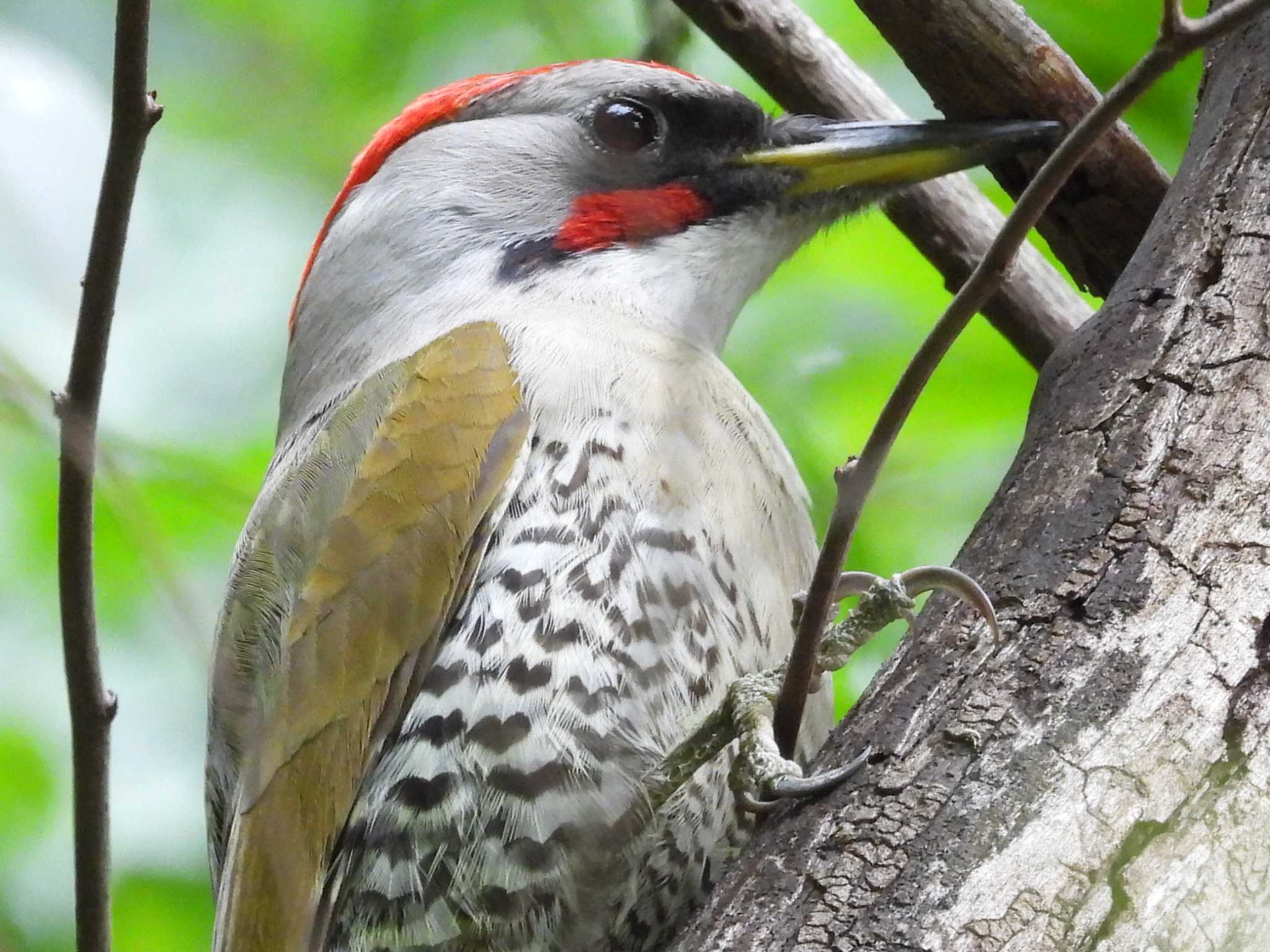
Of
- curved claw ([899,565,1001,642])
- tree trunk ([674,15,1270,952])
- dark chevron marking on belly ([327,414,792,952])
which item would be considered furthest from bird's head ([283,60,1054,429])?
curved claw ([899,565,1001,642])

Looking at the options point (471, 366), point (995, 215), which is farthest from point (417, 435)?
point (995, 215)

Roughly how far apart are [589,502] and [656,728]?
349 millimetres

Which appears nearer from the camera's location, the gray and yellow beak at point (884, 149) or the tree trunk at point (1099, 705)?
the tree trunk at point (1099, 705)

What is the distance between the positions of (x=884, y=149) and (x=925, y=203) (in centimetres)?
36

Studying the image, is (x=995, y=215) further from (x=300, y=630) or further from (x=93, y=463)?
(x=93, y=463)

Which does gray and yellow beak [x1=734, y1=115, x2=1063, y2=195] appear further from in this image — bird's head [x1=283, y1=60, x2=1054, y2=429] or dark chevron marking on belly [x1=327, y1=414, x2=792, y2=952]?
dark chevron marking on belly [x1=327, y1=414, x2=792, y2=952]

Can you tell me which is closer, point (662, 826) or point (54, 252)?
point (662, 826)

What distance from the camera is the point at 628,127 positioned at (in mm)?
2912

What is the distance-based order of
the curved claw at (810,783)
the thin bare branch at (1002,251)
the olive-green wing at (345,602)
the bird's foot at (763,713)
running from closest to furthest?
the thin bare branch at (1002,251), the curved claw at (810,783), the bird's foot at (763,713), the olive-green wing at (345,602)

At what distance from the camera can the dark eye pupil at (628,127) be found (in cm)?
290

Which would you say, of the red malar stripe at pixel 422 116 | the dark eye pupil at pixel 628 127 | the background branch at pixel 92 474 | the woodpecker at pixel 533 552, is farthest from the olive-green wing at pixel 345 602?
the red malar stripe at pixel 422 116

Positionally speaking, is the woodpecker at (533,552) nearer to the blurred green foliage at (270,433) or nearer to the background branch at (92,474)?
the background branch at (92,474)

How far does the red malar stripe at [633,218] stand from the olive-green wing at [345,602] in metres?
0.35

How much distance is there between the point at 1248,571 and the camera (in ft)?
5.42
